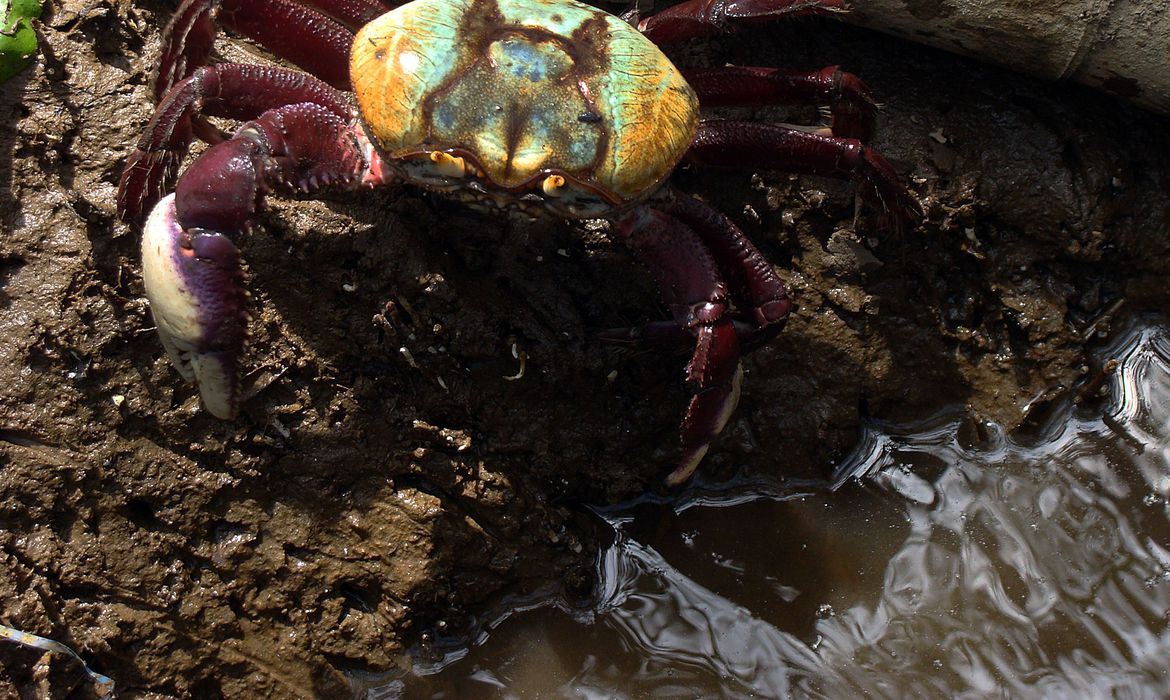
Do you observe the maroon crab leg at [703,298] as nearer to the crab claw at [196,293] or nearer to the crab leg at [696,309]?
the crab leg at [696,309]

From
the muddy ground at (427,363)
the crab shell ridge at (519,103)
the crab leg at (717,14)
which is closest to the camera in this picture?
the crab shell ridge at (519,103)

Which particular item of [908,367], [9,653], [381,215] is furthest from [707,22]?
[9,653]

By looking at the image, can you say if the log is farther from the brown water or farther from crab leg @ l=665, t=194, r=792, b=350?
the brown water

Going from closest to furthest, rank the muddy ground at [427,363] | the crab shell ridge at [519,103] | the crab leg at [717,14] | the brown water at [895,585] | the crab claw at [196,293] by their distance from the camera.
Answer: the crab claw at [196,293]
the crab shell ridge at [519,103]
the muddy ground at [427,363]
the brown water at [895,585]
the crab leg at [717,14]

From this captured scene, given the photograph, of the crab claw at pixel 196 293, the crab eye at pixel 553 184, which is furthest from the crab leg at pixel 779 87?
the crab claw at pixel 196 293

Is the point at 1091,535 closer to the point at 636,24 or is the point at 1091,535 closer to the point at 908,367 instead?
the point at 908,367

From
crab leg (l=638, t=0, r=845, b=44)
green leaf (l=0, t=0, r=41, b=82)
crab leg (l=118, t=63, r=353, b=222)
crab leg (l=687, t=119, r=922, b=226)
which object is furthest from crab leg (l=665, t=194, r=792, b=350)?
green leaf (l=0, t=0, r=41, b=82)
